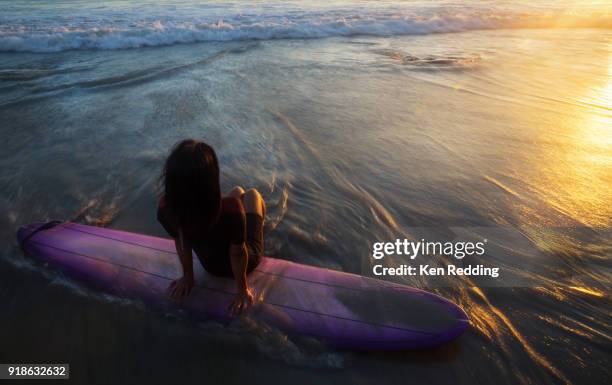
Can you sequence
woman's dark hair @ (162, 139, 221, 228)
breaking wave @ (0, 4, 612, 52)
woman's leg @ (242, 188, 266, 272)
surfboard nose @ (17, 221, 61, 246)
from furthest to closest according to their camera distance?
breaking wave @ (0, 4, 612, 52)
surfboard nose @ (17, 221, 61, 246)
woman's leg @ (242, 188, 266, 272)
woman's dark hair @ (162, 139, 221, 228)

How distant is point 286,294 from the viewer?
7.73 ft

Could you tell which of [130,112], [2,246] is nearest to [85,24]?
[130,112]

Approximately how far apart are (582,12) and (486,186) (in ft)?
52.6

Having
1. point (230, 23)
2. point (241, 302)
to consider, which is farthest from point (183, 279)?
point (230, 23)

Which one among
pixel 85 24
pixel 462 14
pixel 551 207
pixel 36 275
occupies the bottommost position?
pixel 36 275

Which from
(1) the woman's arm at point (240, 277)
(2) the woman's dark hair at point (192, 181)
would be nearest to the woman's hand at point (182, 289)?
(1) the woman's arm at point (240, 277)

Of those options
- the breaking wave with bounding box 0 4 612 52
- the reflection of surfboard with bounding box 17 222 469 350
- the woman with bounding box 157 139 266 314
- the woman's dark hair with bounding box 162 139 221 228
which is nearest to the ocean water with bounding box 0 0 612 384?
the reflection of surfboard with bounding box 17 222 469 350

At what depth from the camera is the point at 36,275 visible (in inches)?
109

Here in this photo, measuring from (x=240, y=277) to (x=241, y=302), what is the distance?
20cm

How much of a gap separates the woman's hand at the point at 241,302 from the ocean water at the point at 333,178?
120 millimetres

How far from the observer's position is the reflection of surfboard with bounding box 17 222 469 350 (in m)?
2.17

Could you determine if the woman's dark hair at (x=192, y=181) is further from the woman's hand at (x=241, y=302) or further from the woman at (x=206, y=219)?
the woman's hand at (x=241, y=302)

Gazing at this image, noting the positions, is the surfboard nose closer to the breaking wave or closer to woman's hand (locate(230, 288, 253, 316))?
woman's hand (locate(230, 288, 253, 316))

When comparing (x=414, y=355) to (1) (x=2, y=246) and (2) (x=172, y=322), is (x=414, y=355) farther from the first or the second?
(1) (x=2, y=246)
